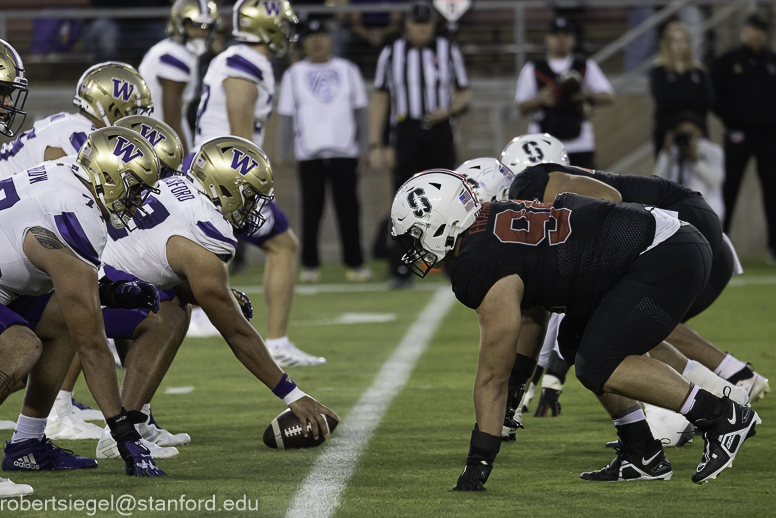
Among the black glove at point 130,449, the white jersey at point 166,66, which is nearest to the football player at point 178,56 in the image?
the white jersey at point 166,66

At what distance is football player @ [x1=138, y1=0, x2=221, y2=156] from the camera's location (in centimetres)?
668

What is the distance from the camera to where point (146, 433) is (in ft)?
14.1

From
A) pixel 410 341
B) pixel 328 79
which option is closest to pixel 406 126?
pixel 328 79

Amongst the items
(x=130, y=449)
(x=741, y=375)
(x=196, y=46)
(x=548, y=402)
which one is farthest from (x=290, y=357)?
(x=741, y=375)

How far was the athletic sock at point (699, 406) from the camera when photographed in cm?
361

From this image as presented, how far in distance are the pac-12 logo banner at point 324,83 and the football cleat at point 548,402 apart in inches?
219

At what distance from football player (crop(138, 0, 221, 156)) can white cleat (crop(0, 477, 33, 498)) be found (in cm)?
343

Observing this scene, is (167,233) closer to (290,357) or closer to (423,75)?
(290,357)

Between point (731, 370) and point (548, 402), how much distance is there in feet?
2.59

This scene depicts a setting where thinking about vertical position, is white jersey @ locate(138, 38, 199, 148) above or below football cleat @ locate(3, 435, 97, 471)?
above

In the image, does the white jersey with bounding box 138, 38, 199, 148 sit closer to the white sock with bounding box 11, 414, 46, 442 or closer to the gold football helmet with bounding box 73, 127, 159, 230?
the gold football helmet with bounding box 73, 127, 159, 230

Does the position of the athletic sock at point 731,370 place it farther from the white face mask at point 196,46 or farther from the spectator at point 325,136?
the spectator at point 325,136

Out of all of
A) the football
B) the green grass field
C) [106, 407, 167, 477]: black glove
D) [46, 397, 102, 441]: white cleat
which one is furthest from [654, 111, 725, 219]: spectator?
[106, 407, 167, 477]: black glove

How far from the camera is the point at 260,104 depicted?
6.01m
